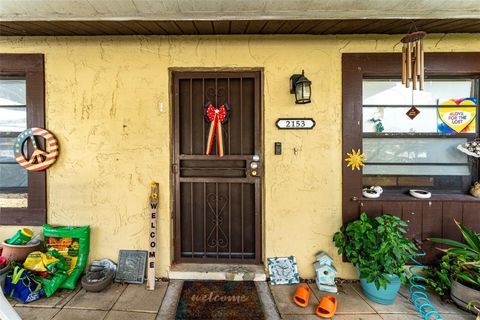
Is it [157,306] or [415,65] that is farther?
[157,306]

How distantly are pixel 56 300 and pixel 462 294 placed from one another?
3.71 metres

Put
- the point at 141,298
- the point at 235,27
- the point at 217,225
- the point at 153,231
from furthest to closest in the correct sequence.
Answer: the point at 217,225 < the point at 153,231 < the point at 235,27 < the point at 141,298

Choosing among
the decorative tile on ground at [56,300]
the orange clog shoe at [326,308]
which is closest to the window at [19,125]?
the decorative tile on ground at [56,300]

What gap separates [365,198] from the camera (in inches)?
104

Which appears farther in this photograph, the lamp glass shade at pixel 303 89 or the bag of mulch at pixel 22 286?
the lamp glass shade at pixel 303 89

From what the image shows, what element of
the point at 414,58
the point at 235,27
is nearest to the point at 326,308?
the point at 414,58

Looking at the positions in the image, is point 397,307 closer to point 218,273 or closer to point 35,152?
point 218,273

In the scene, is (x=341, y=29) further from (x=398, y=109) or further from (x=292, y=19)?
(x=398, y=109)

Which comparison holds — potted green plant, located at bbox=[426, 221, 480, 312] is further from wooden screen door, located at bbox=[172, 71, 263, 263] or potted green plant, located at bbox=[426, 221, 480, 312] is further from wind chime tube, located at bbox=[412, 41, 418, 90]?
wooden screen door, located at bbox=[172, 71, 263, 263]

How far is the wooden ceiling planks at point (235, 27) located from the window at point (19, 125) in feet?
1.11

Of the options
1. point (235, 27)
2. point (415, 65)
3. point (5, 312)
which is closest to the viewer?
point (5, 312)

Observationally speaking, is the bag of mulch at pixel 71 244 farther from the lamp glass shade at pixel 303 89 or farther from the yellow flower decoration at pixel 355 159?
the yellow flower decoration at pixel 355 159

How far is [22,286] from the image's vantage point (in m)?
2.27

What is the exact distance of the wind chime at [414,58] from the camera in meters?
1.96
